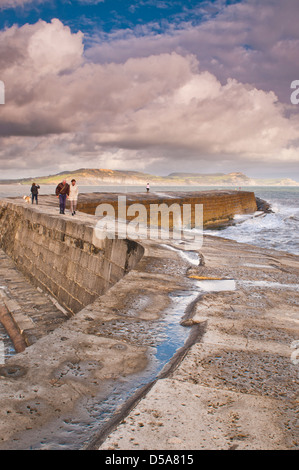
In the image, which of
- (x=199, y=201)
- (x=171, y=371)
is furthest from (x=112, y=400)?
(x=199, y=201)

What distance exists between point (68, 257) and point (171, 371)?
6.20 m

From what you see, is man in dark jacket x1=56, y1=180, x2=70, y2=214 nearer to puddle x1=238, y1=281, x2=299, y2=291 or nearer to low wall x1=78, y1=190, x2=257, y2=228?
low wall x1=78, y1=190, x2=257, y2=228

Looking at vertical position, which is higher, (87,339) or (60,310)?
(87,339)

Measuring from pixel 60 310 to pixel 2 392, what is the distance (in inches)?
245

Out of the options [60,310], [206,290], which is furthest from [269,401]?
[60,310]

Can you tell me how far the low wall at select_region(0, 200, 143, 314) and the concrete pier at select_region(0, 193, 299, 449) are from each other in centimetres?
106

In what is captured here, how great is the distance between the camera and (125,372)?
2.09 m

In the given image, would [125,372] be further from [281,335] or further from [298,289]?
[298,289]

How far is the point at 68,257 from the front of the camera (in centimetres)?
790

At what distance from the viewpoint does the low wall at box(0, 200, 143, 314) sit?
5.64 meters

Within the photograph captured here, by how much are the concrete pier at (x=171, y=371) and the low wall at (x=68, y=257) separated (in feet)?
3.47

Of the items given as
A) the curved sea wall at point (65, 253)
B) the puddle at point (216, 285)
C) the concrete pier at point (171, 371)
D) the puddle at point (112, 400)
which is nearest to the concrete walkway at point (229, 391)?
→ the concrete pier at point (171, 371)

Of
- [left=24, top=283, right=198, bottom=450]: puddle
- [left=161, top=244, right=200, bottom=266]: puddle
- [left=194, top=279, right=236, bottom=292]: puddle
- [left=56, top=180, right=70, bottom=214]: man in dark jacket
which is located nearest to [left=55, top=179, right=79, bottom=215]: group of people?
[left=56, top=180, right=70, bottom=214]: man in dark jacket
